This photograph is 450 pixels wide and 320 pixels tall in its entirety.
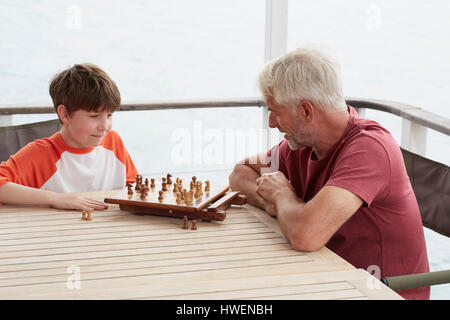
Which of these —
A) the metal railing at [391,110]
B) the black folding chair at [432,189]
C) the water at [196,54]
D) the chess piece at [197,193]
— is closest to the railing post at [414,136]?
the metal railing at [391,110]

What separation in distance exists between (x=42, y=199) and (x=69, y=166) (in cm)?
32

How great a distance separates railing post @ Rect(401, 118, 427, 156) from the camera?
2371 mm

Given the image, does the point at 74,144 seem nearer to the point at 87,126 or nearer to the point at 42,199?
the point at 87,126

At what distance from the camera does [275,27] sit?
142 inches

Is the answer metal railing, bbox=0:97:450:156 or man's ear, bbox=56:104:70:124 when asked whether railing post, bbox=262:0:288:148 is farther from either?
man's ear, bbox=56:104:70:124

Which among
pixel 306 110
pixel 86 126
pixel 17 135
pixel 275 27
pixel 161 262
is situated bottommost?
pixel 161 262

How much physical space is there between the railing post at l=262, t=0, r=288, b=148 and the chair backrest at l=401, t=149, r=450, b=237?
1.82 metres

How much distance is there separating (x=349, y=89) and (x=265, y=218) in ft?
38.6

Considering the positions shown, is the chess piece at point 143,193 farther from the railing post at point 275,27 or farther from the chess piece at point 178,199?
the railing post at point 275,27

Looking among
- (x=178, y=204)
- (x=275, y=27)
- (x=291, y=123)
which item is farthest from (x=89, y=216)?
(x=275, y=27)

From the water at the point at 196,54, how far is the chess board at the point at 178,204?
26.1ft

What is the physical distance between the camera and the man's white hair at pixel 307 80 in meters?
1.53

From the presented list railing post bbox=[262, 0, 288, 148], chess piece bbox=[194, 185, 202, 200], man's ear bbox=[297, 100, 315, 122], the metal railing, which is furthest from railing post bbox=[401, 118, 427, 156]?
railing post bbox=[262, 0, 288, 148]
